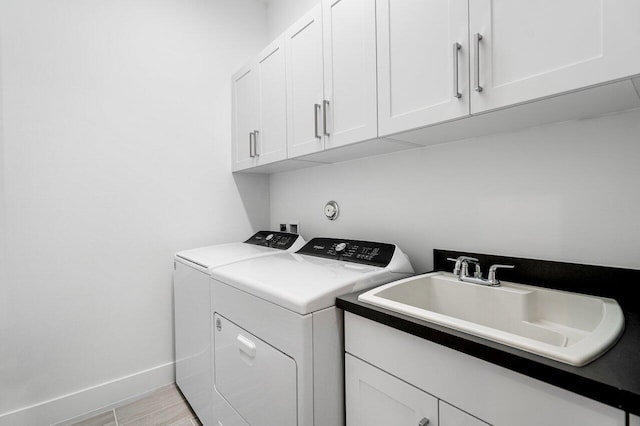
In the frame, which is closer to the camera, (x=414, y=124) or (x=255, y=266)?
(x=414, y=124)

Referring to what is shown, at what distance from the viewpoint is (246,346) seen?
125 centimetres

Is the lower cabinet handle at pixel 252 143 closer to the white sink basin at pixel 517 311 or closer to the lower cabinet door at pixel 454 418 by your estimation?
the white sink basin at pixel 517 311

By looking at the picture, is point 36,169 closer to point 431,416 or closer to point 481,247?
point 431,416

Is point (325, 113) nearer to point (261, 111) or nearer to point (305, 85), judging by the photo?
point (305, 85)

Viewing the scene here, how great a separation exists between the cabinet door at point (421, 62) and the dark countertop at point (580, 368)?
27.8 inches

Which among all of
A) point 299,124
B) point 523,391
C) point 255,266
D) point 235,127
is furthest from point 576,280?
point 235,127

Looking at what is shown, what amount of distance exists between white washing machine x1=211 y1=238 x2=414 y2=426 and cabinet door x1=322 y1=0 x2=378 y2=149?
59 centimetres

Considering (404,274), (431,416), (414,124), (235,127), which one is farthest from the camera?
(235,127)

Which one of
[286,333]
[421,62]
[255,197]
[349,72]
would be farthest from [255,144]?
[286,333]

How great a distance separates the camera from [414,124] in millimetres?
1145

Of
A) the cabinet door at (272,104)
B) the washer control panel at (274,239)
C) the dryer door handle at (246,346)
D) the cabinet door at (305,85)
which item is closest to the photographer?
the dryer door handle at (246,346)

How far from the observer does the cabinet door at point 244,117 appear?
212 centimetres

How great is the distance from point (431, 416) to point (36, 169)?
7.34ft

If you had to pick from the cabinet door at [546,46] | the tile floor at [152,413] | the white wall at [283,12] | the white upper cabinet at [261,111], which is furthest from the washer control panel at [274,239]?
the white wall at [283,12]
